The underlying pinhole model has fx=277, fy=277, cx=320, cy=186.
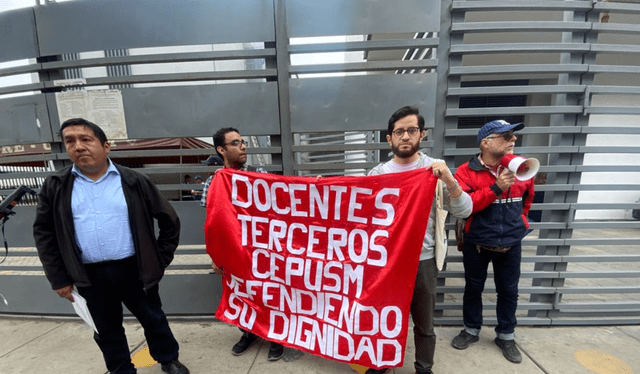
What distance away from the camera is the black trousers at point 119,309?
2217 mm

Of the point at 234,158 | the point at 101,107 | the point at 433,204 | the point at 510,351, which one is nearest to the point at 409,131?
the point at 433,204

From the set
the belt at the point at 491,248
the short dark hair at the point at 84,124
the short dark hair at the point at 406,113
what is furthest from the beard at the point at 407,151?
the short dark hair at the point at 84,124

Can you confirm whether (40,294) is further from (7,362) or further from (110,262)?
(110,262)

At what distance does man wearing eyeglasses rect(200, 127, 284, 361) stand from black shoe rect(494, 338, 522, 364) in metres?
2.14

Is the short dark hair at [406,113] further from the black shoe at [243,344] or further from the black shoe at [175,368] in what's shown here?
the black shoe at [175,368]

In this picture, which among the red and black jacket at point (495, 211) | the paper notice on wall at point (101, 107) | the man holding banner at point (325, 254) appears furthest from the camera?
the paper notice on wall at point (101, 107)

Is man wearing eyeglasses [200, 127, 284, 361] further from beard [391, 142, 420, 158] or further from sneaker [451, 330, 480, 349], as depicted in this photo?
sneaker [451, 330, 480, 349]

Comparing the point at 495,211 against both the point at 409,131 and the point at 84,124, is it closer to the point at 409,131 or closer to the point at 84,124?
the point at 409,131

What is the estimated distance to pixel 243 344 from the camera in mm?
2783

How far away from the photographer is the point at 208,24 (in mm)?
2959

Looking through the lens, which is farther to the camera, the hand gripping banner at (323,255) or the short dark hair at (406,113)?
the hand gripping banner at (323,255)

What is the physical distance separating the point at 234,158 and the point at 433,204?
180 centimetres

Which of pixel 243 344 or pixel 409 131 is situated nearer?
pixel 409 131

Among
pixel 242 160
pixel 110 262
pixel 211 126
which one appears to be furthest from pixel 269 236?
pixel 211 126
